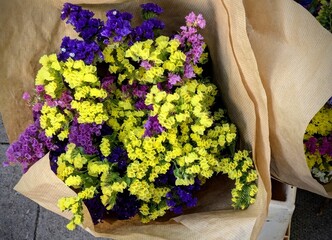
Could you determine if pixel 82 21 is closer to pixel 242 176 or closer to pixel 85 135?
pixel 85 135

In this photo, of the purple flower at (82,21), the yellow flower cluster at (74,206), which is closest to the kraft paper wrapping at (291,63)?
the purple flower at (82,21)

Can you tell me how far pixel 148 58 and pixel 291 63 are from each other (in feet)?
0.79

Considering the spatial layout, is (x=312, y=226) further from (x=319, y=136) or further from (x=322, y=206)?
(x=319, y=136)

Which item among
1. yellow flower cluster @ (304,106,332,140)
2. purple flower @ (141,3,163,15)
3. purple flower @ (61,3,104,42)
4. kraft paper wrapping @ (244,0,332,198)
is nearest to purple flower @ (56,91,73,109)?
purple flower @ (61,3,104,42)

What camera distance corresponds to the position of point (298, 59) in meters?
0.81

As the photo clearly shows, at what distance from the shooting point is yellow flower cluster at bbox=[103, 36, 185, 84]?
0.82 m

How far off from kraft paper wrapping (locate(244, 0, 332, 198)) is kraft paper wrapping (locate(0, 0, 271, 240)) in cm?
5

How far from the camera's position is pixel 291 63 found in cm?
82

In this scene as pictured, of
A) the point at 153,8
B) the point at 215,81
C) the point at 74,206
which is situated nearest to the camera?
the point at 74,206

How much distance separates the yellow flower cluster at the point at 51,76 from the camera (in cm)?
80

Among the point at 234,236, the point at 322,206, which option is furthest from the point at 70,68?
the point at 322,206

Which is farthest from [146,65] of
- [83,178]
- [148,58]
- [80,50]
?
[83,178]

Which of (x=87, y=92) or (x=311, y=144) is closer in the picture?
(x=87, y=92)

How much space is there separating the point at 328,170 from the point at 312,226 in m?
0.44
